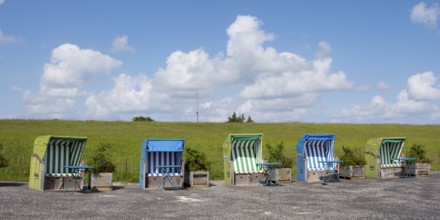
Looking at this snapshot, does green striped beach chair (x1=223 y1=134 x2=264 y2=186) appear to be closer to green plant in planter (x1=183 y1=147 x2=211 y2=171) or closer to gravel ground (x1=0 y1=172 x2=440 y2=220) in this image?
gravel ground (x1=0 y1=172 x2=440 y2=220)

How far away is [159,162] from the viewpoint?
20172 millimetres

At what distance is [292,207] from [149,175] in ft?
22.9

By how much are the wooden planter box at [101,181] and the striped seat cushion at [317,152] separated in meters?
8.93

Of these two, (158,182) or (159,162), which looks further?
(159,162)

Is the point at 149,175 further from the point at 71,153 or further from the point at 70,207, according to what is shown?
the point at 70,207

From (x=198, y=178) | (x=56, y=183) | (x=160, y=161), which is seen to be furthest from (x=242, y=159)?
(x=56, y=183)

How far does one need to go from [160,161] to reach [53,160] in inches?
159

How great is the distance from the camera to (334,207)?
47.8ft

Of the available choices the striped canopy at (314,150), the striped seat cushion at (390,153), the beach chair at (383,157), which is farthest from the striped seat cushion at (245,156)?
the striped seat cushion at (390,153)

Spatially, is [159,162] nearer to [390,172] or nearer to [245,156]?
[245,156]

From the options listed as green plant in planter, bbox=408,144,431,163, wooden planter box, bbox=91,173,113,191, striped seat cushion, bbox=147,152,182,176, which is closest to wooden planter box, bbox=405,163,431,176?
green plant in planter, bbox=408,144,431,163

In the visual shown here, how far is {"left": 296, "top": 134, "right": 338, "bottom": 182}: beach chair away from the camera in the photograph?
22547mm

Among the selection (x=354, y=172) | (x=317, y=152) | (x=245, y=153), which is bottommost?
(x=354, y=172)

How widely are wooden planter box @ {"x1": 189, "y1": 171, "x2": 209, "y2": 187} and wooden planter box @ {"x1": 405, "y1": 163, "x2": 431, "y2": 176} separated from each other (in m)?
11.1
